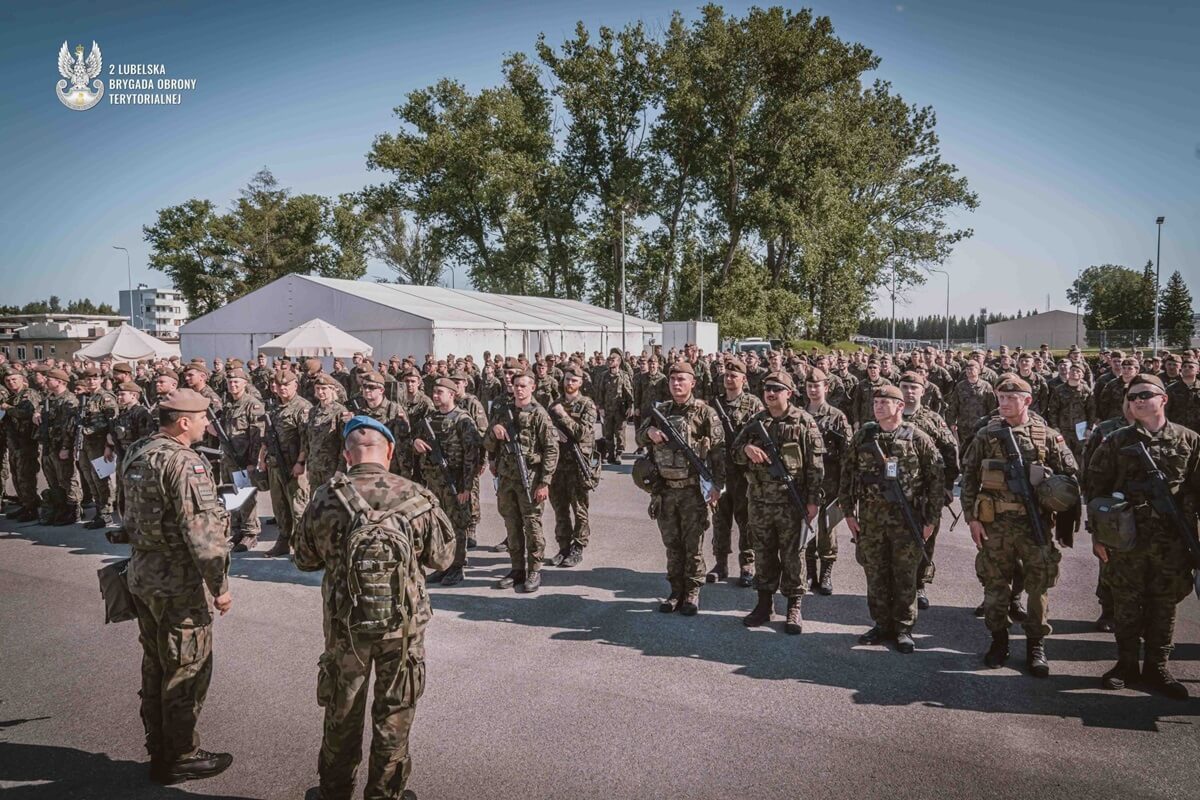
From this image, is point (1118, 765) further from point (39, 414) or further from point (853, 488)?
point (39, 414)

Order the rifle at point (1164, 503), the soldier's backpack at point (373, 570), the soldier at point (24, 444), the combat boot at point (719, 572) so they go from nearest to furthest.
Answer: the soldier's backpack at point (373, 570) → the rifle at point (1164, 503) → the combat boot at point (719, 572) → the soldier at point (24, 444)

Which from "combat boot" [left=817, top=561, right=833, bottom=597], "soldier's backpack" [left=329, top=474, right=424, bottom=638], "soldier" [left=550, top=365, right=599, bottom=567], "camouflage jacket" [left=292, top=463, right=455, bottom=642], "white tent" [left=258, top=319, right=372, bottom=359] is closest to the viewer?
"soldier's backpack" [left=329, top=474, right=424, bottom=638]

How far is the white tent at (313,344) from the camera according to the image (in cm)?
1902

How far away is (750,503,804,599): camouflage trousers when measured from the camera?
5.64 m

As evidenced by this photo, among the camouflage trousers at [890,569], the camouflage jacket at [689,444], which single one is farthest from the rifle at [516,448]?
the camouflage trousers at [890,569]

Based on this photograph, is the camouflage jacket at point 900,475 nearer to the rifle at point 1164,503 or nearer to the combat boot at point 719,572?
the rifle at point 1164,503

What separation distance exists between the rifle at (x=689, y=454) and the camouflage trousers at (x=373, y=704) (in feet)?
10.6

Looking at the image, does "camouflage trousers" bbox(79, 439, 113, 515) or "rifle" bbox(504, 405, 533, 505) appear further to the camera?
"camouflage trousers" bbox(79, 439, 113, 515)

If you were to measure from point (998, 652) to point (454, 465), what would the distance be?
4936mm

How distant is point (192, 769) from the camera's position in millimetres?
3674

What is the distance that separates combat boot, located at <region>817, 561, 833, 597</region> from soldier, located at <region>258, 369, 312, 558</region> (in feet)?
18.3

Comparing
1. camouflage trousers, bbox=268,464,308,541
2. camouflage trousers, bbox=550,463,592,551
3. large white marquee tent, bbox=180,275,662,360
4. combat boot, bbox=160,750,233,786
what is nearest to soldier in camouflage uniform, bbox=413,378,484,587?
camouflage trousers, bbox=550,463,592,551

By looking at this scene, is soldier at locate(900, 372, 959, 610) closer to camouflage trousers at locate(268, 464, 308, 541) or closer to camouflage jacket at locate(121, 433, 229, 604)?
camouflage jacket at locate(121, 433, 229, 604)

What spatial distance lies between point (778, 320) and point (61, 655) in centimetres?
3748
